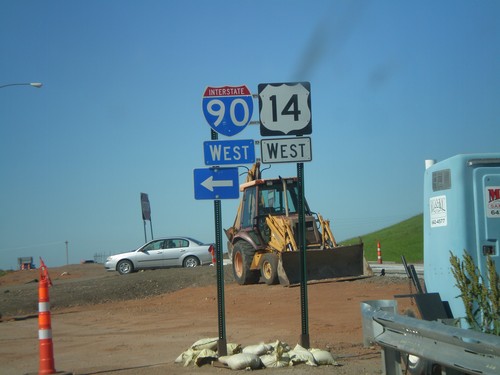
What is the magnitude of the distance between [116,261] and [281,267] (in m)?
13.2

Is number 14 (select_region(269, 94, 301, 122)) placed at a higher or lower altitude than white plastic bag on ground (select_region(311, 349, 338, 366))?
higher

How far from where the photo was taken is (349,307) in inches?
551

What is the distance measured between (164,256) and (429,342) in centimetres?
2373

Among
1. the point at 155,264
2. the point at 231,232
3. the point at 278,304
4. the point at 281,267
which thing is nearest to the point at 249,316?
Result: the point at 278,304

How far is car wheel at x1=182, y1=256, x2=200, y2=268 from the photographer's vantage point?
28.8 m

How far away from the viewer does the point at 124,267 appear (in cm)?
2883

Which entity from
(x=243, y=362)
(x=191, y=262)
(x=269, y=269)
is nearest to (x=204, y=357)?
(x=243, y=362)

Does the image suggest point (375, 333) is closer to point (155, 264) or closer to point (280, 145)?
point (280, 145)

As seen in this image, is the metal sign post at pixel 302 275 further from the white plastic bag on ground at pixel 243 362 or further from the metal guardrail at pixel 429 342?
the metal guardrail at pixel 429 342

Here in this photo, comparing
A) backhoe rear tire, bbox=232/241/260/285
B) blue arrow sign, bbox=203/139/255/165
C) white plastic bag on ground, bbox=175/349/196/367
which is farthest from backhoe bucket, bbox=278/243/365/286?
white plastic bag on ground, bbox=175/349/196/367

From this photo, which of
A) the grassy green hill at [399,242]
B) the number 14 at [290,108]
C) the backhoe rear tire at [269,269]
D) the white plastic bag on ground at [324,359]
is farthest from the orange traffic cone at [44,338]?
the grassy green hill at [399,242]

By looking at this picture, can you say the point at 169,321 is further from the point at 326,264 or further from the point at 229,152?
the point at 229,152

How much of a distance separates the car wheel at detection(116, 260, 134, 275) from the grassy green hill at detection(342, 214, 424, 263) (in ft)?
56.1

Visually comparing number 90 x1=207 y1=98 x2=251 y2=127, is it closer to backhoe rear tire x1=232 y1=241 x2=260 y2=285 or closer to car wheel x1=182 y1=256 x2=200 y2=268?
backhoe rear tire x1=232 y1=241 x2=260 y2=285
